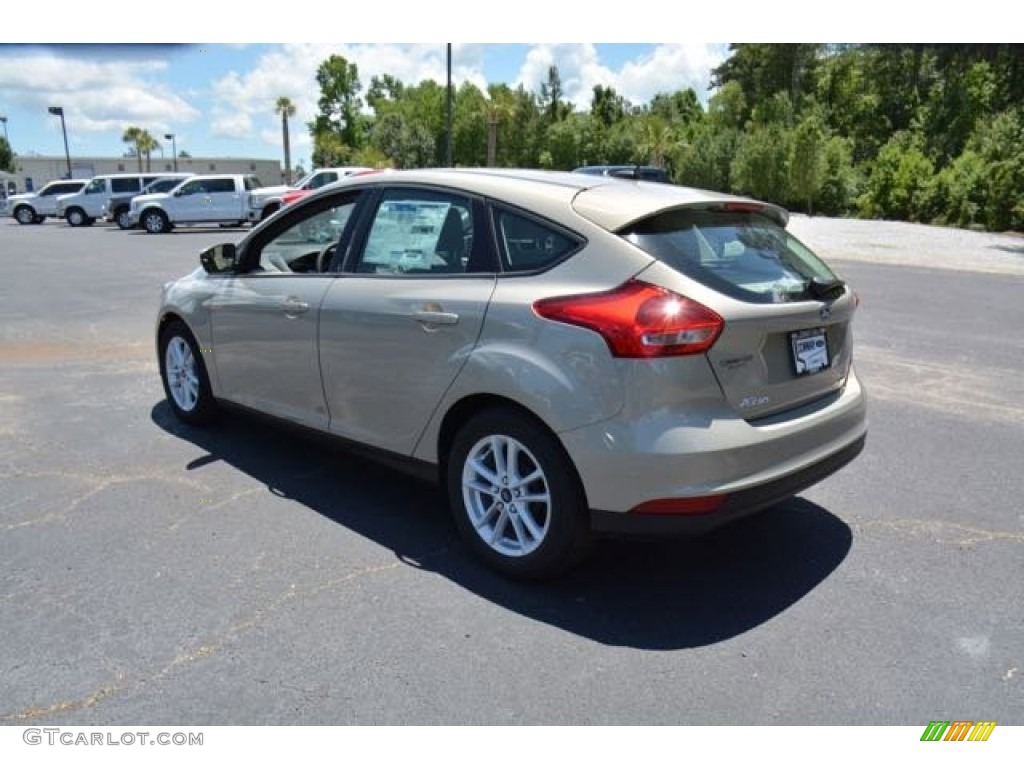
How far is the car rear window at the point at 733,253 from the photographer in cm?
305

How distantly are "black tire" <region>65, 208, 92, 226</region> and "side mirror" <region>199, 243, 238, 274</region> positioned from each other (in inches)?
1236

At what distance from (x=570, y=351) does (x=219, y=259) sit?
2.89m

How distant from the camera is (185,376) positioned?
17.5ft

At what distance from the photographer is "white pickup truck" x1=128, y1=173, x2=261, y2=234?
26234 millimetres

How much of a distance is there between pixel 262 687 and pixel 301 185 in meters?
25.3

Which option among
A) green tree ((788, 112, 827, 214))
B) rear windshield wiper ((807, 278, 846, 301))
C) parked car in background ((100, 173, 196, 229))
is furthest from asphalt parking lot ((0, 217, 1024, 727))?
green tree ((788, 112, 827, 214))

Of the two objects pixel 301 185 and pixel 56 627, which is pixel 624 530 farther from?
pixel 301 185

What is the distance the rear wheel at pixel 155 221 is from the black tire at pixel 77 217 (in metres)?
7.11

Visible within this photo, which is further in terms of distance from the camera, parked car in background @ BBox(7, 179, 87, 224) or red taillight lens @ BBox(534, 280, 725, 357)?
parked car in background @ BBox(7, 179, 87, 224)

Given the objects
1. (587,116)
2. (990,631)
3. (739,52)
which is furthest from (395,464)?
(739,52)

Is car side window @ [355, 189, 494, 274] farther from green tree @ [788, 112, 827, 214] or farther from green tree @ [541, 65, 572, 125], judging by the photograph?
green tree @ [541, 65, 572, 125]

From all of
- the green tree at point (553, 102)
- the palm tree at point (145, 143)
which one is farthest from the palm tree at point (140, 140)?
the green tree at point (553, 102)

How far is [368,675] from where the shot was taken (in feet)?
8.89

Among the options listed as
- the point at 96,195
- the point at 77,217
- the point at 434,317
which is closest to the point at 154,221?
the point at 96,195
